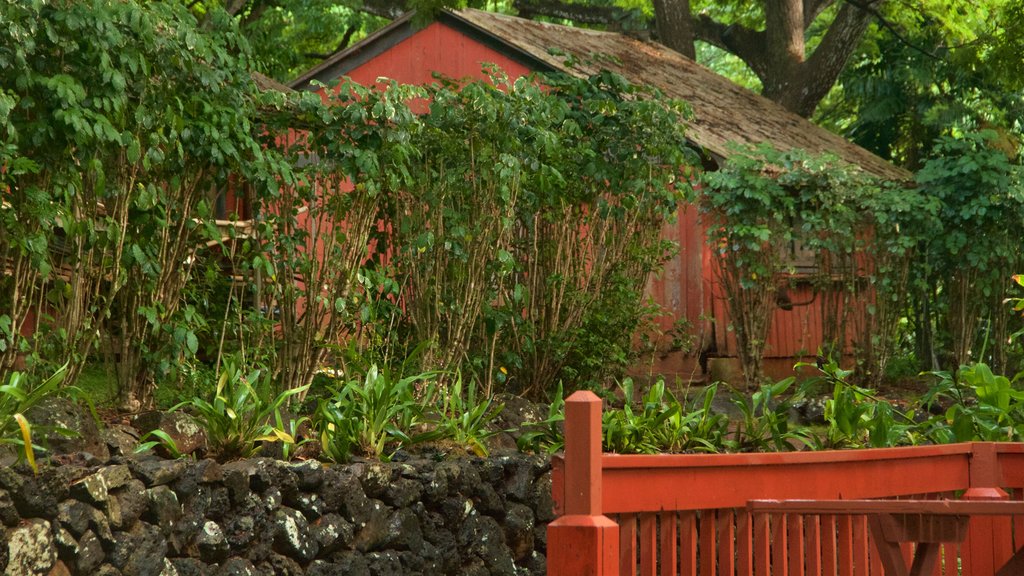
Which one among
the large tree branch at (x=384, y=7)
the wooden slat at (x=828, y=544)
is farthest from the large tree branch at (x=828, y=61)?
the wooden slat at (x=828, y=544)

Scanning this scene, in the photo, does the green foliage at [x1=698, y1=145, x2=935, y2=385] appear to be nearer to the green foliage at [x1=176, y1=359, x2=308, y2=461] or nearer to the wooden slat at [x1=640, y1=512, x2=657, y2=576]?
the green foliage at [x1=176, y1=359, x2=308, y2=461]

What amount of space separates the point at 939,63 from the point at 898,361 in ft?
24.3

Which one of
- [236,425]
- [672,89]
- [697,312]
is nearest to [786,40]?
[672,89]

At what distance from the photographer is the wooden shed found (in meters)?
11.9

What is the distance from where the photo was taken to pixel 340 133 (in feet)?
21.6

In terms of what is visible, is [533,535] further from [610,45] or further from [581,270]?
[610,45]

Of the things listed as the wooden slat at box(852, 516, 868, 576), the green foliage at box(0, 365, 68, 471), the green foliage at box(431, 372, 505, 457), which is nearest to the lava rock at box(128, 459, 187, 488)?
the green foliage at box(0, 365, 68, 471)

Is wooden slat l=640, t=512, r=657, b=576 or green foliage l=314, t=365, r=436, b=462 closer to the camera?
wooden slat l=640, t=512, r=657, b=576

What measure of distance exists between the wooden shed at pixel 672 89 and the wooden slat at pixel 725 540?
6.94 metres

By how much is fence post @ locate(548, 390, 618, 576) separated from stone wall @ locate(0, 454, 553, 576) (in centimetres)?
192

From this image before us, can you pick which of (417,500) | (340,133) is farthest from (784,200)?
(417,500)

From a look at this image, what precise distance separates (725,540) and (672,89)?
11.4 m

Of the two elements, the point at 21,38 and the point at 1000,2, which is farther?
the point at 1000,2

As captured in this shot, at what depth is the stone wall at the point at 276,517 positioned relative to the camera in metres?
4.45
